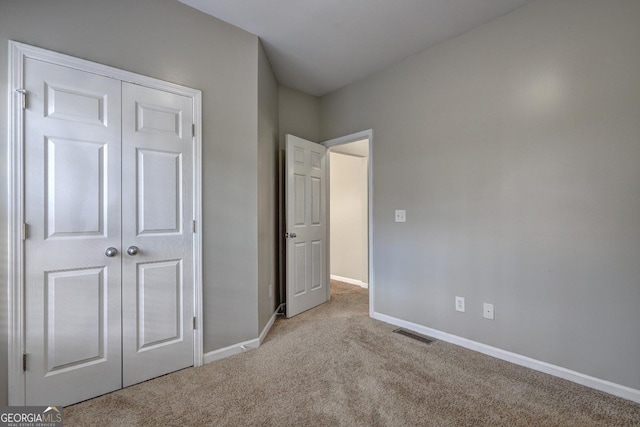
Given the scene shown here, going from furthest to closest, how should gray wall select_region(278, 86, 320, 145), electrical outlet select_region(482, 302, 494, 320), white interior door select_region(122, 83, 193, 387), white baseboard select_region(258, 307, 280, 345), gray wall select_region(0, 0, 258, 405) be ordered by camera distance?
1. gray wall select_region(278, 86, 320, 145)
2. white baseboard select_region(258, 307, 280, 345)
3. electrical outlet select_region(482, 302, 494, 320)
4. white interior door select_region(122, 83, 193, 387)
5. gray wall select_region(0, 0, 258, 405)

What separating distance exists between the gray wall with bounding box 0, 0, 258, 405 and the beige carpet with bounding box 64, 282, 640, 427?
386 mm

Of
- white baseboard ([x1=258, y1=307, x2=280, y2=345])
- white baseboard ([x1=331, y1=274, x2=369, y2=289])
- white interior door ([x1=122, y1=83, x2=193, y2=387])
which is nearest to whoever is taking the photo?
white interior door ([x1=122, y1=83, x2=193, y2=387])

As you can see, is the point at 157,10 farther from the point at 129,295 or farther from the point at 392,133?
the point at 392,133

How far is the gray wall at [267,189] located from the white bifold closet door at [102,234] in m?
0.64

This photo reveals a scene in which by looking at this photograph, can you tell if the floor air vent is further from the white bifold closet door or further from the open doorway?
the white bifold closet door

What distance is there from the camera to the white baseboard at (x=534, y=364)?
1.79 metres

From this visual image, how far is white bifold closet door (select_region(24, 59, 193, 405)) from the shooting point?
5.27 ft

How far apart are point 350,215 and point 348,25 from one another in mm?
2914

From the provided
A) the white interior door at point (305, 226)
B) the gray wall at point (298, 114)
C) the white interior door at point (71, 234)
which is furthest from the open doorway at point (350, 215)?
the white interior door at point (71, 234)

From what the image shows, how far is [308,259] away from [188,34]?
2.40 meters

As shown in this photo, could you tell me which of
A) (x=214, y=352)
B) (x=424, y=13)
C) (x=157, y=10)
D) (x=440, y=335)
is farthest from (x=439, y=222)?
(x=157, y=10)

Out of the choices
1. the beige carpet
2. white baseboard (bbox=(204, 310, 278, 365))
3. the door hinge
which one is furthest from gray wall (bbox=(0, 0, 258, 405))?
the beige carpet

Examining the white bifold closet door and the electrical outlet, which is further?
the electrical outlet

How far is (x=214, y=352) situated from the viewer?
7.33 ft
